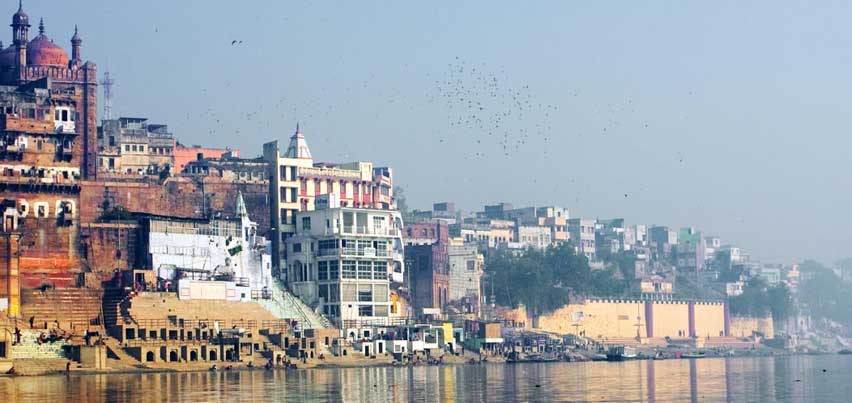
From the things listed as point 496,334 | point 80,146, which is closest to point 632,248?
point 496,334

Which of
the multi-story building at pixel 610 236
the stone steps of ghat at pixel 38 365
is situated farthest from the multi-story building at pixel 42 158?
the multi-story building at pixel 610 236

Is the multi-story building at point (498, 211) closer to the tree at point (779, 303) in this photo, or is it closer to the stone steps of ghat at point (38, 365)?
the tree at point (779, 303)

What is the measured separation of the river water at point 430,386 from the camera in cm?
5212

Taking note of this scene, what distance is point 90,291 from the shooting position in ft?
256

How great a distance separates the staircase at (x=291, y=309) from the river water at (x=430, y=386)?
9.05 meters

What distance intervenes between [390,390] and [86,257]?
30.4m

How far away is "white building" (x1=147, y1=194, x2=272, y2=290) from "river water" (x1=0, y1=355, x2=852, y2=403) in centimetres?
1013

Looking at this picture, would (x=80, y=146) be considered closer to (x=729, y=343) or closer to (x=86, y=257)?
(x=86, y=257)

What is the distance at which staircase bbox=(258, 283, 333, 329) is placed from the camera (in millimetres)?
89125

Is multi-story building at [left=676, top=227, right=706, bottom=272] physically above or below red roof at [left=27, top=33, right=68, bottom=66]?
below

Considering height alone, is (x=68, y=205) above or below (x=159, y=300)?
above

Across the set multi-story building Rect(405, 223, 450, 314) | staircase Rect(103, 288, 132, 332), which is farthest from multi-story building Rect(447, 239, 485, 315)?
staircase Rect(103, 288, 132, 332)

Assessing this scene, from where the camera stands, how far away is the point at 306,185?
101625 millimetres

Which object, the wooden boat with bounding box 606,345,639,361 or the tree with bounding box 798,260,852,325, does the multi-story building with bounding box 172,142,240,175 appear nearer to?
the wooden boat with bounding box 606,345,639,361
